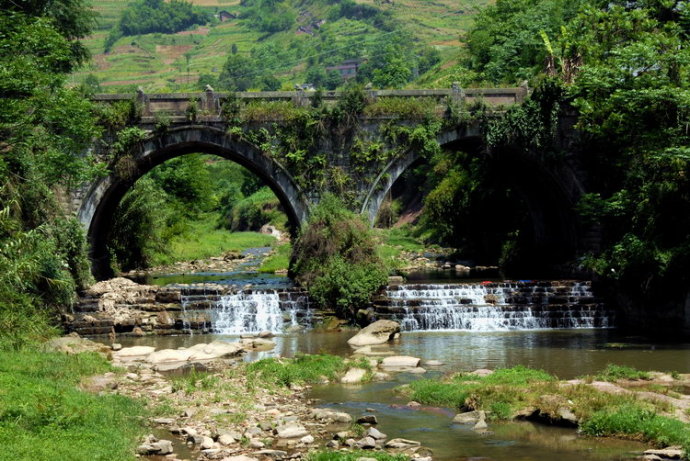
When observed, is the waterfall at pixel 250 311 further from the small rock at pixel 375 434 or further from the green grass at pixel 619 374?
the small rock at pixel 375 434

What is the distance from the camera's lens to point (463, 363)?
80.6 feet

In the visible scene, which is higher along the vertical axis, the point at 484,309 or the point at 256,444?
the point at 484,309

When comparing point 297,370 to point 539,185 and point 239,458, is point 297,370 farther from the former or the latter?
point 539,185

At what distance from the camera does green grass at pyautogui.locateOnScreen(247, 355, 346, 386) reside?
2220 cm

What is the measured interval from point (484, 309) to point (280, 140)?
1166cm

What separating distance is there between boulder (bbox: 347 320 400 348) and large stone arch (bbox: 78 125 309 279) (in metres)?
9.97

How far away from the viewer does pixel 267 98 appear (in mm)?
38688

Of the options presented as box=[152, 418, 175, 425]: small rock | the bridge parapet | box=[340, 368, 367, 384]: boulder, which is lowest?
box=[152, 418, 175, 425]: small rock

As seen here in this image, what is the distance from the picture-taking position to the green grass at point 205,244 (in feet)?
184

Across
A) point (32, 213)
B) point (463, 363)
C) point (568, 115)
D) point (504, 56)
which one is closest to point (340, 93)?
point (568, 115)

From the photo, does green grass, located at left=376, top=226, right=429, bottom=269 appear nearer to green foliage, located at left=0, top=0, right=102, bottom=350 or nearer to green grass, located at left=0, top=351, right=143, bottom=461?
green foliage, located at left=0, top=0, right=102, bottom=350

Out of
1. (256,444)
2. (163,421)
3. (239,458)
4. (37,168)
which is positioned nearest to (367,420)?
(256,444)

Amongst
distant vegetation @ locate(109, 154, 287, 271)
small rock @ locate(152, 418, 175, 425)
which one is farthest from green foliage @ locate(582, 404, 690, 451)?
distant vegetation @ locate(109, 154, 287, 271)

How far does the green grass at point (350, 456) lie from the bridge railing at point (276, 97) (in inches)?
968
